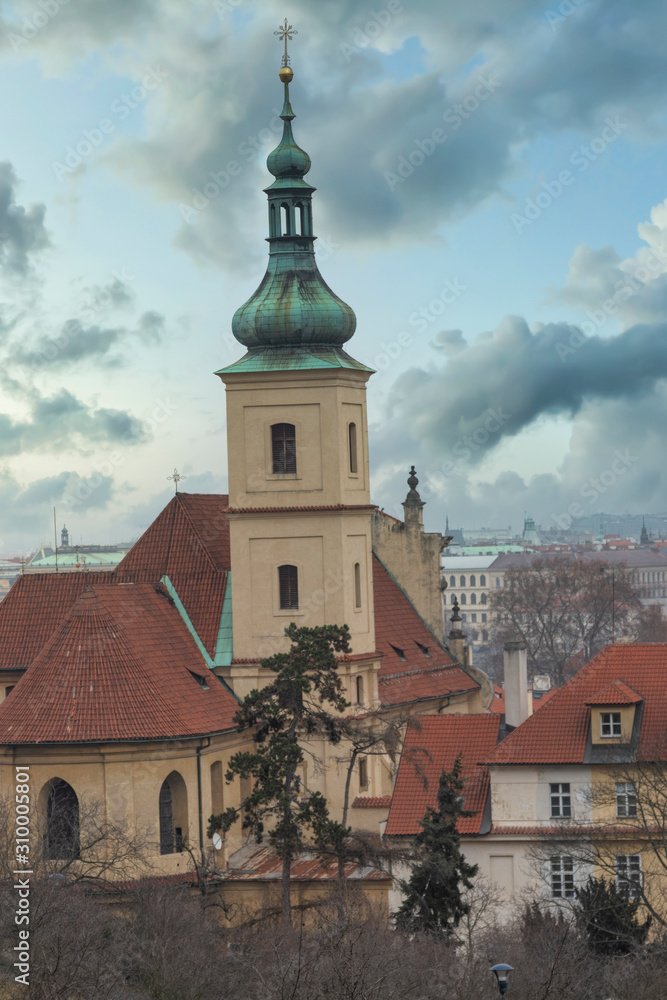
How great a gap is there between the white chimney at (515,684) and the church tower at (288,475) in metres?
5.57

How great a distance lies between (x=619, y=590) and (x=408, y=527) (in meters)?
71.7

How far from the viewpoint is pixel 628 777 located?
1810 inches

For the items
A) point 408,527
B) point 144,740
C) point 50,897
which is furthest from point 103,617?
point 408,527

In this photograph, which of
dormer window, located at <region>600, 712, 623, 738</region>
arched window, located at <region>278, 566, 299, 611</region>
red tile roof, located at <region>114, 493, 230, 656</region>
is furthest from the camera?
red tile roof, located at <region>114, 493, 230, 656</region>

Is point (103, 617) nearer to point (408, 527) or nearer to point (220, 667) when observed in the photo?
point (220, 667)

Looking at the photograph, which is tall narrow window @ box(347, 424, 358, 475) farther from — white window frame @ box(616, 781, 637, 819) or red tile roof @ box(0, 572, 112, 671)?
white window frame @ box(616, 781, 637, 819)

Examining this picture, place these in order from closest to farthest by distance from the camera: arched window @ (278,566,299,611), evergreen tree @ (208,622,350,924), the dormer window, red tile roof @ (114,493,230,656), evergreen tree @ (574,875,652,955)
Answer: evergreen tree @ (574,875,652,955)
evergreen tree @ (208,622,350,924)
the dormer window
arched window @ (278,566,299,611)
red tile roof @ (114,493,230,656)

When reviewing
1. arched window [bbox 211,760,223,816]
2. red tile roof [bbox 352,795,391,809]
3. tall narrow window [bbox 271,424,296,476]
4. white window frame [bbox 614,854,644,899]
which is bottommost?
white window frame [bbox 614,854,644,899]

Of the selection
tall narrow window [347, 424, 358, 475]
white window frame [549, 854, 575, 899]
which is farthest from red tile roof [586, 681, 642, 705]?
tall narrow window [347, 424, 358, 475]

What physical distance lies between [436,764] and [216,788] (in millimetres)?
7210

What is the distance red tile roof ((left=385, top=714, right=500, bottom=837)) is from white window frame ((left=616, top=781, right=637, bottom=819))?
3.83 meters

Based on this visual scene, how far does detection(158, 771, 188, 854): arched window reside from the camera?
171 ft

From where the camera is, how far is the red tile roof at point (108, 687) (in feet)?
166

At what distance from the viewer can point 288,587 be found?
56.8 m
